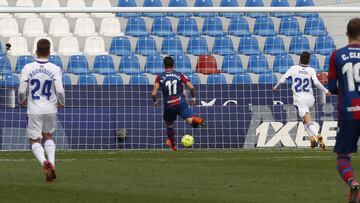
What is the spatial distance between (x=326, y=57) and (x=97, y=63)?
6198mm

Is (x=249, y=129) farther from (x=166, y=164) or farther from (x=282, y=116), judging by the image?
(x=166, y=164)

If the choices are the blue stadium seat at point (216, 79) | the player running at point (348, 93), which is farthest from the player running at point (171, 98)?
the player running at point (348, 93)

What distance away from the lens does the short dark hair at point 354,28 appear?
981 centimetres

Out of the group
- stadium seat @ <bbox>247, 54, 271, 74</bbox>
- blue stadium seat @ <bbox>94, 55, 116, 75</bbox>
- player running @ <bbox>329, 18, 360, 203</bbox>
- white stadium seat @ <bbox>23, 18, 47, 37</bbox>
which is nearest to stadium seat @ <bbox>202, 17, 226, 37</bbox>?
stadium seat @ <bbox>247, 54, 271, 74</bbox>

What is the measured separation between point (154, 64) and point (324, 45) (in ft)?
15.6

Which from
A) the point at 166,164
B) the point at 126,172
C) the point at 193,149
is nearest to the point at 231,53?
the point at 193,149

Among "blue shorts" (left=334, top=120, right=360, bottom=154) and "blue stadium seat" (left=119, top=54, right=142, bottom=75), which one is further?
"blue stadium seat" (left=119, top=54, right=142, bottom=75)

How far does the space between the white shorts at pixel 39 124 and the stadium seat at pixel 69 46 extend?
596 inches

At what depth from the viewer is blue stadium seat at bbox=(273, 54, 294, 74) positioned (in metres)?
26.9

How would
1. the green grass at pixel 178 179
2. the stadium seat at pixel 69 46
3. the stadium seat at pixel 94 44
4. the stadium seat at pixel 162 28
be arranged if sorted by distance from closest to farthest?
the green grass at pixel 178 179 < the stadium seat at pixel 162 28 < the stadium seat at pixel 69 46 < the stadium seat at pixel 94 44

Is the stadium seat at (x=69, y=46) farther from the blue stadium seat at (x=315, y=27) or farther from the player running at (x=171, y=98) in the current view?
the player running at (x=171, y=98)

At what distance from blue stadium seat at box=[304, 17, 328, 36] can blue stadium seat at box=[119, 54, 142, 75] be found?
15.5 ft

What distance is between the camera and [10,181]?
1261 centimetres

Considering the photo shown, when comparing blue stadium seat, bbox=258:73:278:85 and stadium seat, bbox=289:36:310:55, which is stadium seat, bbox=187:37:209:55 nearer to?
blue stadium seat, bbox=258:73:278:85
